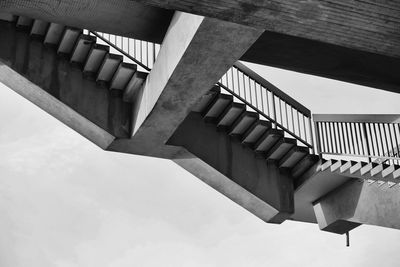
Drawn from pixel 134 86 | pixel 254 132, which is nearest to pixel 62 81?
pixel 134 86

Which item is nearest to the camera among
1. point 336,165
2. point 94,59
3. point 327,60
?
point 327,60

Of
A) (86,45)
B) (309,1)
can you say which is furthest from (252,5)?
(86,45)

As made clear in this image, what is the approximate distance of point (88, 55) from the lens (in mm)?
12852

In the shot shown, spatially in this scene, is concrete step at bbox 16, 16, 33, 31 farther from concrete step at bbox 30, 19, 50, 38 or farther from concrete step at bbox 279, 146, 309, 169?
concrete step at bbox 279, 146, 309, 169

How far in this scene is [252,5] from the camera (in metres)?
5.69

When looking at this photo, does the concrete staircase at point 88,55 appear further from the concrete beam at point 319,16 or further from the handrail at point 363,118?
the concrete beam at point 319,16

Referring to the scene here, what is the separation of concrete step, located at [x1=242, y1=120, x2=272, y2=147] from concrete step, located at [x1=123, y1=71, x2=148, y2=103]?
123 inches

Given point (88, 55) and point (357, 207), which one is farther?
point (357, 207)

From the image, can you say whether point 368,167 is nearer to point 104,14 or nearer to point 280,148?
point 280,148

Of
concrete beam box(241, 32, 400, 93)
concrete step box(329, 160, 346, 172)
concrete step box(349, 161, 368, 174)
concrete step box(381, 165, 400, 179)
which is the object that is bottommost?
concrete step box(329, 160, 346, 172)

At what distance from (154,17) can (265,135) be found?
5384mm

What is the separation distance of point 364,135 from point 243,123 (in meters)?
2.93

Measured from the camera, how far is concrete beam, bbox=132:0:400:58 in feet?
18.7

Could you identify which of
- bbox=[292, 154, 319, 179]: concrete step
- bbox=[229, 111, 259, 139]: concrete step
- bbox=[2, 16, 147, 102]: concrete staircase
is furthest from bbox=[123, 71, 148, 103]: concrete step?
bbox=[292, 154, 319, 179]: concrete step
